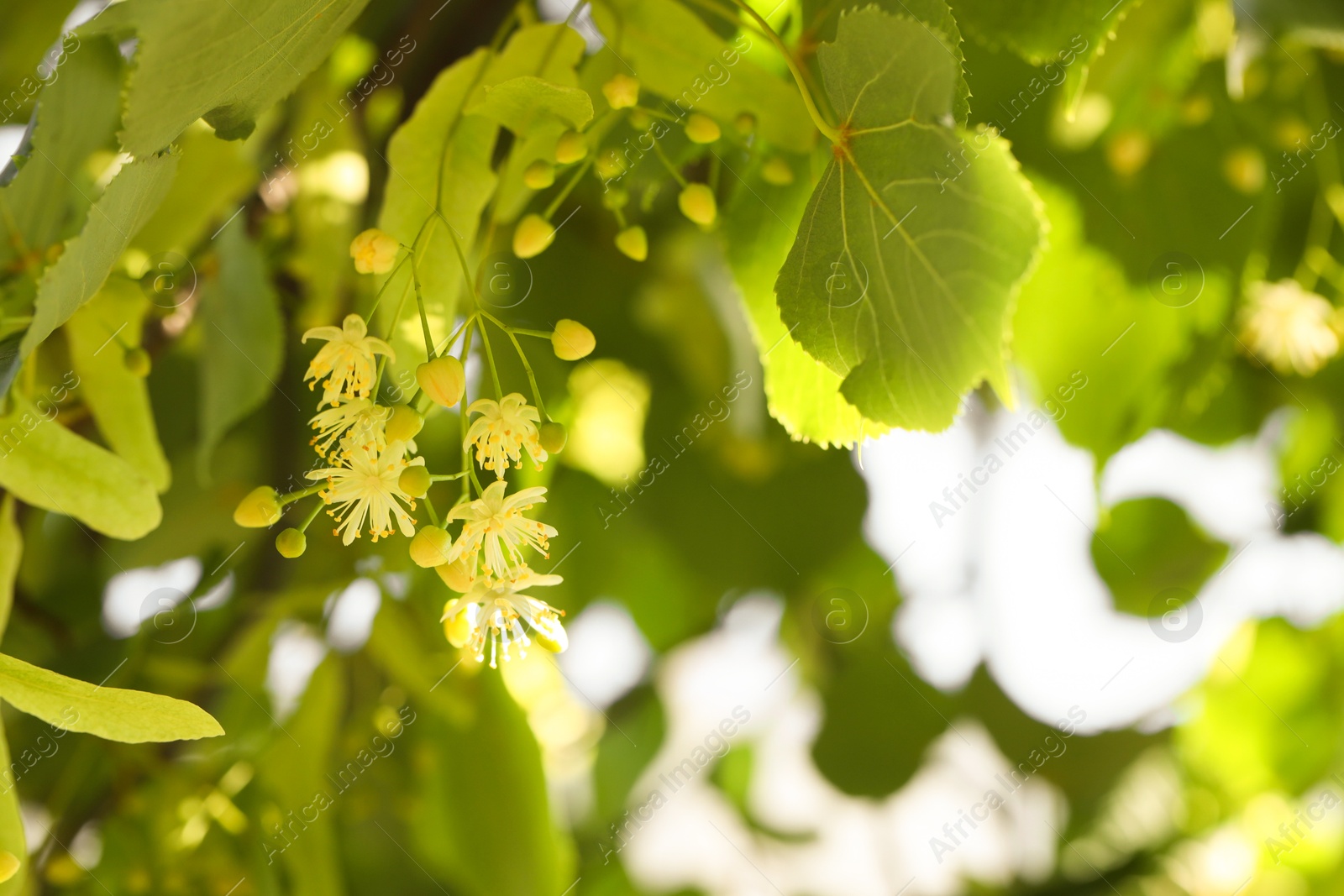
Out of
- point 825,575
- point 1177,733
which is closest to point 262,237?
point 825,575

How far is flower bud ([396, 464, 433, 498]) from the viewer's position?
A: 415 millimetres

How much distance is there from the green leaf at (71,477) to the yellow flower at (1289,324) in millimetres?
907

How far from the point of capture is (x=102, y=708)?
1.24 feet

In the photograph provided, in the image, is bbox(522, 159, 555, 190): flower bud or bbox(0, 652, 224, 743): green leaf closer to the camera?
bbox(0, 652, 224, 743): green leaf

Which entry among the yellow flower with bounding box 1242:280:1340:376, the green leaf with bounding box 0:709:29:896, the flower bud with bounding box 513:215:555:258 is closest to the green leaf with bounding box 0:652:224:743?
the green leaf with bounding box 0:709:29:896

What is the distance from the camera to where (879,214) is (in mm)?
388

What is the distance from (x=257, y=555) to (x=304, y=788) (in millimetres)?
224

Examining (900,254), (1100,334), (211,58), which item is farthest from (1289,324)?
(211,58)

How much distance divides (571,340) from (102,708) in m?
0.25

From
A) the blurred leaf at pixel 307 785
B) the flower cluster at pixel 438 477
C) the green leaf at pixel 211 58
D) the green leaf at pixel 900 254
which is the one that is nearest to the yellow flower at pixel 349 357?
the flower cluster at pixel 438 477

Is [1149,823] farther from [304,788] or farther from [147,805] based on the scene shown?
[147,805]

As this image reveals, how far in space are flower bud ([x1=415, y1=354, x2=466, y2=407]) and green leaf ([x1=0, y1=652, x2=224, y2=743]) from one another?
0.50ft

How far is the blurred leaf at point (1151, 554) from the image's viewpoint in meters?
1.06

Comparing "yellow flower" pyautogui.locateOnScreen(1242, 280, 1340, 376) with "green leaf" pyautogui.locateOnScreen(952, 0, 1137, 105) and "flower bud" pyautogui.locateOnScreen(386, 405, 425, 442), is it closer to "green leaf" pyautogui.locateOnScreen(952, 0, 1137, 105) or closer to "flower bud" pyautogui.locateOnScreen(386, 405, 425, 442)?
"green leaf" pyautogui.locateOnScreen(952, 0, 1137, 105)
